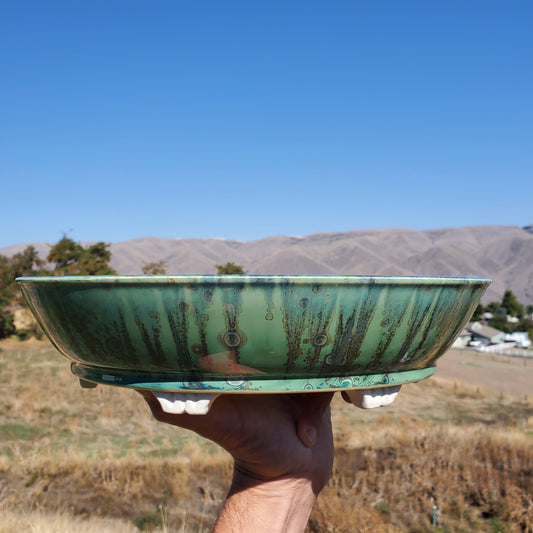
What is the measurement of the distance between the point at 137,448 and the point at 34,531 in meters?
5.41

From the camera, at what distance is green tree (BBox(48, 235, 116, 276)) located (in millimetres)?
24344

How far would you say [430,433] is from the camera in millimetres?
8141

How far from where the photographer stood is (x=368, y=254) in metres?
136

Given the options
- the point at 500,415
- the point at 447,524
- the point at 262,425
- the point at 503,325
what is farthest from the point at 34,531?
the point at 503,325

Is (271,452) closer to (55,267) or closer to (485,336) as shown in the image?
(55,267)

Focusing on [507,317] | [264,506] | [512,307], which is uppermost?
[264,506]

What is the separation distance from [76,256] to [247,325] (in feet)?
87.5

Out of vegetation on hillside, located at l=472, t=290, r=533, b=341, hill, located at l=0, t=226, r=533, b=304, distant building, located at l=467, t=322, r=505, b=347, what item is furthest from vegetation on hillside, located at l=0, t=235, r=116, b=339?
hill, located at l=0, t=226, r=533, b=304

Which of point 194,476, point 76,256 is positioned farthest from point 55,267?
point 194,476

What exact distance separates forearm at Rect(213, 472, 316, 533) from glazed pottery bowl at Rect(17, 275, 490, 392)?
2.65 feet

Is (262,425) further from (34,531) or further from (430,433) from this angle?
(430,433)

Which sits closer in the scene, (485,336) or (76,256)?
(76,256)

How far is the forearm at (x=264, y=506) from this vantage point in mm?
1889

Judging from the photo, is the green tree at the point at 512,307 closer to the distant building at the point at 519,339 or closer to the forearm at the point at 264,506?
the distant building at the point at 519,339
